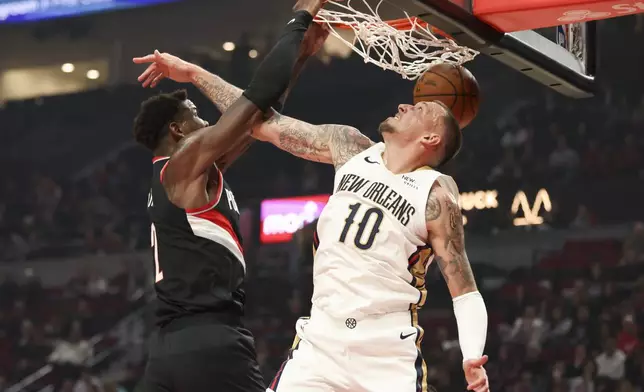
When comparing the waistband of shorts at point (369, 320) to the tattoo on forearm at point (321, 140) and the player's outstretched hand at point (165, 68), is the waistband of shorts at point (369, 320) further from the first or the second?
the player's outstretched hand at point (165, 68)

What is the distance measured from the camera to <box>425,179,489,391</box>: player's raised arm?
3127mm

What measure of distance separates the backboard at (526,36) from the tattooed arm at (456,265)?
3.12ft

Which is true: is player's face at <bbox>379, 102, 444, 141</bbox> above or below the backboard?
below

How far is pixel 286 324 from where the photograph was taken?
34.3 ft

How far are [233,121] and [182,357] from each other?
0.89 m

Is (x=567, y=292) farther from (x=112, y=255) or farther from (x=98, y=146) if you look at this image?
(x=98, y=146)

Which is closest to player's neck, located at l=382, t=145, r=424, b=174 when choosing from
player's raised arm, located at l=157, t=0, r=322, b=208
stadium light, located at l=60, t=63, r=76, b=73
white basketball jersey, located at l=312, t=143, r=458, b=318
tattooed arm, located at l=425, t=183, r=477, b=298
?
white basketball jersey, located at l=312, t=143, r=458, b=318

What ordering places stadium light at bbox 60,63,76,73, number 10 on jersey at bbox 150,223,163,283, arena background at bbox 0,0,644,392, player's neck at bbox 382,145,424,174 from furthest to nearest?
stadium light at bbox 60,63,76,73 → arena background at bbox 0,0,644,392 → number 10 on jersey at bbox 150,223,163,283 → player's neck at bbox 382,145,424,174

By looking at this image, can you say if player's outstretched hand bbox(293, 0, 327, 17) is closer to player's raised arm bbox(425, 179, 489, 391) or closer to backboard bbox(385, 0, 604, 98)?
backboard bbox(385, 0, 604, 98)

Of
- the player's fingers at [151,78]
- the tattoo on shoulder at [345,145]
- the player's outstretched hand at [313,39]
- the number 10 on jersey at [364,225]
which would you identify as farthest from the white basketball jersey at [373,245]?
the player's fingers at [151,78]

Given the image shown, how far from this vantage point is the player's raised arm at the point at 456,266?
123 inches

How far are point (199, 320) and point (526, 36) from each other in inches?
83.2

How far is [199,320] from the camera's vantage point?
11.6ft

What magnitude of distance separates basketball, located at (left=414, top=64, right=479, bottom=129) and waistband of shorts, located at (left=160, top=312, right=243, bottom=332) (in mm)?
1294
